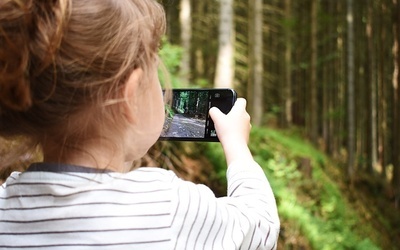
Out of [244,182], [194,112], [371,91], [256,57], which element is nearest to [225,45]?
[256,57]

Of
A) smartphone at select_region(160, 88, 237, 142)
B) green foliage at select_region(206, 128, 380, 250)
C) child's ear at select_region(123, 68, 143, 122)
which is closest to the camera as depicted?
child's ear at select_region(123, 68, 143, 122)

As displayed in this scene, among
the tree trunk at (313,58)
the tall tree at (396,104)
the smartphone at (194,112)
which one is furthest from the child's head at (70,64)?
the tree trunk at (313,58)

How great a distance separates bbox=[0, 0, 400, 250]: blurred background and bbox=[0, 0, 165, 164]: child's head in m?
0.16

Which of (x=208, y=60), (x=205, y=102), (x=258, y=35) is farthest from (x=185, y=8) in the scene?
(x=208, y=60)

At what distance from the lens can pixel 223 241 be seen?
1.25 metres

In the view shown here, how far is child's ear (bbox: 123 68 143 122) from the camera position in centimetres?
123

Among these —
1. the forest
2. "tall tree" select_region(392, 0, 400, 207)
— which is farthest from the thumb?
"tall tree" select_region(392, 0, 400, 207)

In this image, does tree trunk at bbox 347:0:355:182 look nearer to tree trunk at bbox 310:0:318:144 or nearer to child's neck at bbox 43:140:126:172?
tree trunk at bbox 310:0:318:144

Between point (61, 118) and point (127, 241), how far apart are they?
296 mm

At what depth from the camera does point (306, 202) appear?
1059 centimetres

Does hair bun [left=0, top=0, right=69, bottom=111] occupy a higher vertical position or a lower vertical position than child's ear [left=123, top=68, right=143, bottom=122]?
higher

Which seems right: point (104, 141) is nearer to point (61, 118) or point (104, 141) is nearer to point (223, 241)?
point (61, 118)

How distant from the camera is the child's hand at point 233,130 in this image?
4.83ft

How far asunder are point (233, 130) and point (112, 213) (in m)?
0.44
